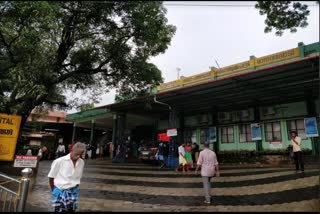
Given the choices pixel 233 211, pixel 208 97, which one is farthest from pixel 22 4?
pixel 208 97

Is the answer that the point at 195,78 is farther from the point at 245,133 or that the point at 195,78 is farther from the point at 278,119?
the point at 278,119

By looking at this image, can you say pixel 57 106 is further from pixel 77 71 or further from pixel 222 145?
pixel 222 145

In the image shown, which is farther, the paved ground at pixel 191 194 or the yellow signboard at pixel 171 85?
the yellow signboard at pixel 171 85

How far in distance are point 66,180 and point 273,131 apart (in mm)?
16515

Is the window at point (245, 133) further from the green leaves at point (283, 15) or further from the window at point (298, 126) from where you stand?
the green leaves at point (283, 15)

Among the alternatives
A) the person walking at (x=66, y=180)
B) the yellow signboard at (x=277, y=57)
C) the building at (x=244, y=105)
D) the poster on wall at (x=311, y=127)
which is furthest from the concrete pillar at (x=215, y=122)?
the person walking at (x=66, y=180)

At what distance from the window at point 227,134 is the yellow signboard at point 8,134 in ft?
47.2

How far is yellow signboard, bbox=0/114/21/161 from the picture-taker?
10172 mm

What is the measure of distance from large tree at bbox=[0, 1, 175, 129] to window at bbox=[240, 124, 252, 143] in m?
9.02

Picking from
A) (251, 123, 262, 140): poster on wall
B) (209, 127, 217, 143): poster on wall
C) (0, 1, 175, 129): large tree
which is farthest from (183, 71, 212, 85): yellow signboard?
(0, 1, 175, 129): large tree

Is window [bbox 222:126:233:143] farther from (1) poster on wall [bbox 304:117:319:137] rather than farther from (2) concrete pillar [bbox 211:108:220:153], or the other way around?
(1) poster on wall [bbox 304:117:319:137]

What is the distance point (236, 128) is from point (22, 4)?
52.0 ft

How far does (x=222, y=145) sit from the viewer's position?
68.0ft

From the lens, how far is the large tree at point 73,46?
916 cm
